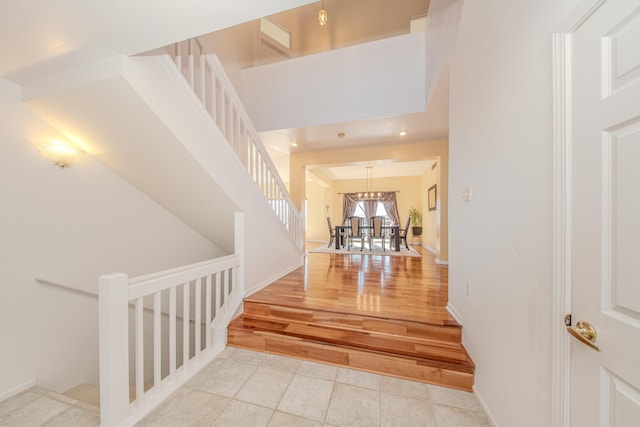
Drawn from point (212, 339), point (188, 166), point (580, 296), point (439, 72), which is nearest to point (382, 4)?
point (439, 72)

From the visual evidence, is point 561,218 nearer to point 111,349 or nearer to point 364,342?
point 364,342

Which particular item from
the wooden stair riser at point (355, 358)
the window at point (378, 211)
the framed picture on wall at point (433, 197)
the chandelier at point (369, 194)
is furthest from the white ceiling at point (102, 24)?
the window at point (378, 211)

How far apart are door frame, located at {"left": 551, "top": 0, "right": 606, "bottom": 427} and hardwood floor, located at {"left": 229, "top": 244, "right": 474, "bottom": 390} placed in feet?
2.75

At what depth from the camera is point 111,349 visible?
123cm

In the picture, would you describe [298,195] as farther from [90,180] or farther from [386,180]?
[386,180]

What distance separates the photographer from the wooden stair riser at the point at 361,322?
5.75ft

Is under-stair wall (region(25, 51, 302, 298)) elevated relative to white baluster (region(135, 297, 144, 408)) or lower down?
elevated

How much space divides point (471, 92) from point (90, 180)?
340 cm

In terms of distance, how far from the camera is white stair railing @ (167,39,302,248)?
1986 mm

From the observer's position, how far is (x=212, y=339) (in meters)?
2.06

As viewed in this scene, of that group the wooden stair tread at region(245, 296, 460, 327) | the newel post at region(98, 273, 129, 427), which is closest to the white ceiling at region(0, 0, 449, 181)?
the newel post at region(98, 273, 129, 427)

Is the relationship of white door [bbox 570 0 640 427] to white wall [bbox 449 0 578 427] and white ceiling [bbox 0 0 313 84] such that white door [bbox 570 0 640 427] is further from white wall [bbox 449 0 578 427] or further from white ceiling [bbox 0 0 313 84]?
white ceiling [bbox 0 0 313 84]

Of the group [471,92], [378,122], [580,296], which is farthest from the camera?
[378,122]

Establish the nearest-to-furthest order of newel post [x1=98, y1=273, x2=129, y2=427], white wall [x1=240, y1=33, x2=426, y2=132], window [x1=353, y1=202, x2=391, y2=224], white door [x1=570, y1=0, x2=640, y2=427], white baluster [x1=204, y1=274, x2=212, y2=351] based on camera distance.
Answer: white door [x1=570, y1=0, x2=640, y2=427] < newel post [x1=98, y1=273, x2=129, y2=427] < white baluster [x1=204, y1=274, x2=212, y2=351] < white wall [x1=240, y1=33, x2=426, y2=132] < window [x1=353, y1=202, x2=391, y2=224]
